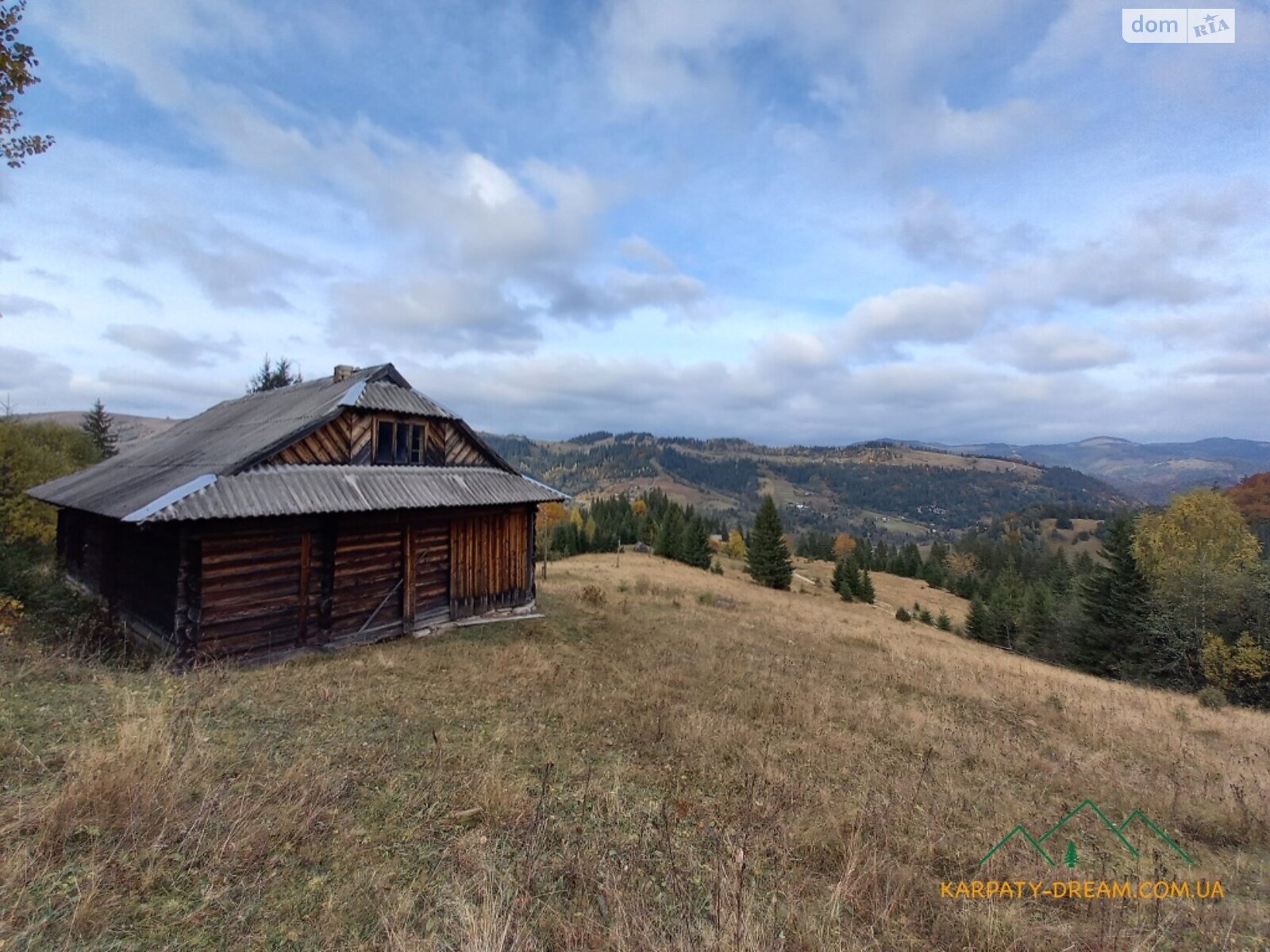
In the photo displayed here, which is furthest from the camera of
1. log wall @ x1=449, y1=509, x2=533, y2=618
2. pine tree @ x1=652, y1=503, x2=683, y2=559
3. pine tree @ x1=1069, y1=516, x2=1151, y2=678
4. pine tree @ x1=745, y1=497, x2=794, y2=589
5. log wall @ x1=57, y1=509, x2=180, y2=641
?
pine tree @ x1=652, y1=503, x2=683, y2=559

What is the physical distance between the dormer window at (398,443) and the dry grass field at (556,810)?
17.1 feet

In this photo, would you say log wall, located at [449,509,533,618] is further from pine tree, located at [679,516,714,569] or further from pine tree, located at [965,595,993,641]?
pine tree, located at [965,595,993,641]

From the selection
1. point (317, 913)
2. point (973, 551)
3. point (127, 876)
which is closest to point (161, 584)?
point (127, 876)

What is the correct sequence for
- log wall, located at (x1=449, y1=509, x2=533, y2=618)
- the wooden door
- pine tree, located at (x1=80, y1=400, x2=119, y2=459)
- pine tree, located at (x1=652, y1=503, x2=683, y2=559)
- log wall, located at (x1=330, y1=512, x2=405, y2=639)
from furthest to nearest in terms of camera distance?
pine tree, located at (x1=652, y1=503, x2=683, y2=559), pine tree, located at (x1=80, y1=400, x2=119, y2=459), log wall, located at (x1=449, y1=509, x2=533, y2=618), the wooden door, log wall, located at (x1=330, y1=512, x2=405, y2=639)

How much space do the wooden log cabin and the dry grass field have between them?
64.0 inches

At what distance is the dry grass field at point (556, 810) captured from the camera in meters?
3.85

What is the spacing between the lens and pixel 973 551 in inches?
4232

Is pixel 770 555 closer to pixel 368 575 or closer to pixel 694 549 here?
pixel 694 549

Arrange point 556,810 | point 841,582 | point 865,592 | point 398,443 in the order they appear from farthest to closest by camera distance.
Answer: point 841,582 → point 865,592 → point 398,443 → point 556,810

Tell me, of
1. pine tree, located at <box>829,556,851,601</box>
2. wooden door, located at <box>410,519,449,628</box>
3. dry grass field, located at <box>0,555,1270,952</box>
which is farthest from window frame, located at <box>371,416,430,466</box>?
pine tree, located at <box>829,556,851,601</box>

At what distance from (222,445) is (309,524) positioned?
4373 mm

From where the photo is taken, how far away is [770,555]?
52.7 m

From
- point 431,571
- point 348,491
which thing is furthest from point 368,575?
point 348,491

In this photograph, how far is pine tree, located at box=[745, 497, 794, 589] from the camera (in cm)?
5222
